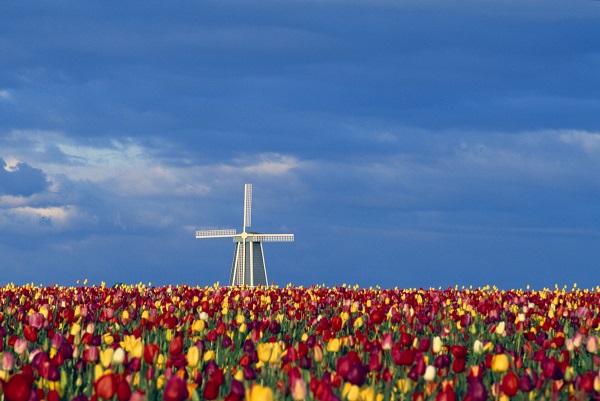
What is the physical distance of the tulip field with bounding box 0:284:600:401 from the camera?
5801mm

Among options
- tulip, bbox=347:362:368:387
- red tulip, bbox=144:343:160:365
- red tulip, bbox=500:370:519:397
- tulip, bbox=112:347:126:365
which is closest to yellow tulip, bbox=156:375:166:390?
red tulip, bbox=144:343:160:365

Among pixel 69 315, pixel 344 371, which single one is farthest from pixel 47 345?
pixel 344 371

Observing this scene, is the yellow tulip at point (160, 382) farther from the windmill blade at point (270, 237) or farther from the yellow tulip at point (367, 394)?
the windmill blade at point (270, 237)

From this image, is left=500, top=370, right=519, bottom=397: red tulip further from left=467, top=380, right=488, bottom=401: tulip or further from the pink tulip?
the pink tulip

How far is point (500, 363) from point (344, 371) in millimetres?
1382

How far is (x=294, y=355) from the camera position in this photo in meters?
7.07

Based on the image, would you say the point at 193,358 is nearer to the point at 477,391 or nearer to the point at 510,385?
the point at 477,391

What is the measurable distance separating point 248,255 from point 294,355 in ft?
136

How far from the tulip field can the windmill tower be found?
32235 millimetres

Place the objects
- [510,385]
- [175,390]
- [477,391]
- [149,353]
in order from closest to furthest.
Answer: [175,390], [477,391], [510,385], [149,353]

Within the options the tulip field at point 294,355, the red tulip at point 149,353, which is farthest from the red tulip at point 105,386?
the red tulip at point 149,353

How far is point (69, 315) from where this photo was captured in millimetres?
10414

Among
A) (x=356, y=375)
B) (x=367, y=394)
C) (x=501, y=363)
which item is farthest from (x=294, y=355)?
(x=501, y=363)

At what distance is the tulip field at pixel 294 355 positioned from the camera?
5.80 metres
